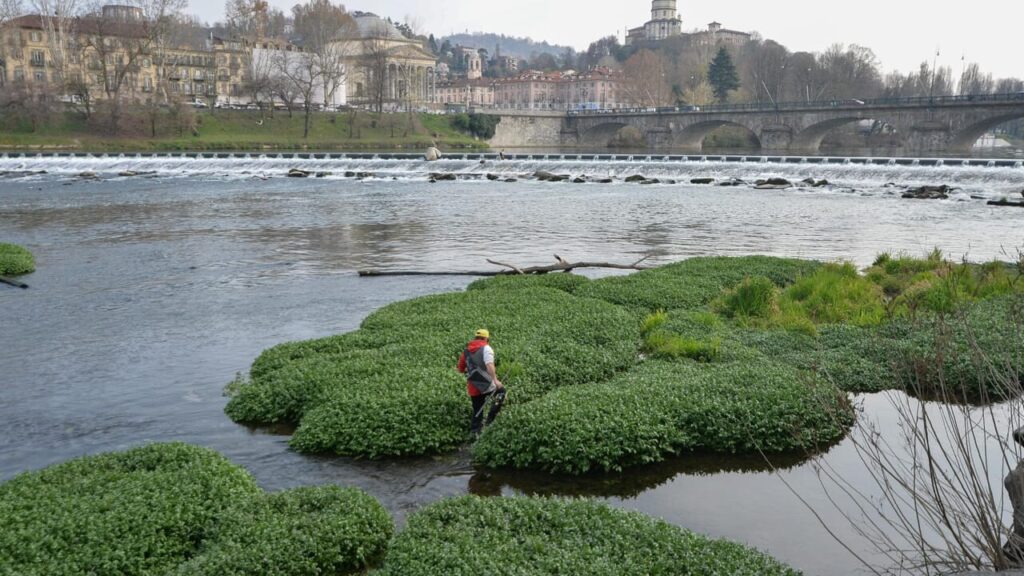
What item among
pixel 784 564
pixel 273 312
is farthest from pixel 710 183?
pixel 784 564

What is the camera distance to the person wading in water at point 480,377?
1052 centimetres

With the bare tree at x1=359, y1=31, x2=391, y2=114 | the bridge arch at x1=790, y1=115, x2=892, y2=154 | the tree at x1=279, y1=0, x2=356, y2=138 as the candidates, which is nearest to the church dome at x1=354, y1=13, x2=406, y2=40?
the bare tree at x1=359, y1=31, x2=391, y2=114

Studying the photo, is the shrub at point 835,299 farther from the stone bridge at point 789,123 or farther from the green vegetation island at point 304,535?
the stone bridge at point 789,123

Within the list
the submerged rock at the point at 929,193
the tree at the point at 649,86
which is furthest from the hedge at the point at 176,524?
the tree at the point at 649,86

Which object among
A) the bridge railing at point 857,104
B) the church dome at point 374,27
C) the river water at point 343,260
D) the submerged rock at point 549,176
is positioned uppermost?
the church dome at point 374,27

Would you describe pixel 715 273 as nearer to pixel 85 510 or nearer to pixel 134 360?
pixel 134 360

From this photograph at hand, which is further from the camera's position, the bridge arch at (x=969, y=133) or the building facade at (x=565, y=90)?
the building facade at (x=565, y=90)

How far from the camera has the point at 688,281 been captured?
19.4m

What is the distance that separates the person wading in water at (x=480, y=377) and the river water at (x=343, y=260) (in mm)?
708

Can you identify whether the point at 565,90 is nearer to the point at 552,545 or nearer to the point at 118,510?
the point at 118,510

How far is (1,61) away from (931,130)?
102 m

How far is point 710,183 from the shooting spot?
2037 inches

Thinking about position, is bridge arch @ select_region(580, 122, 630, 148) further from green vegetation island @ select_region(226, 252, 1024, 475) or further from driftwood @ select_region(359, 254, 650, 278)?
green vegetation island @ select_region(226, 252, 1024, 475)

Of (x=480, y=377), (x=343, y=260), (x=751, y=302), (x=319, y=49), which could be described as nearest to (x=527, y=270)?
(x=751, y=302)
